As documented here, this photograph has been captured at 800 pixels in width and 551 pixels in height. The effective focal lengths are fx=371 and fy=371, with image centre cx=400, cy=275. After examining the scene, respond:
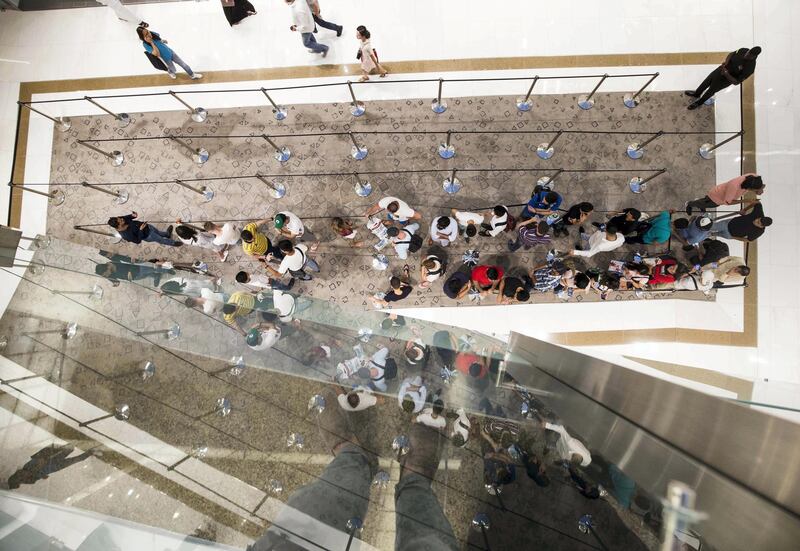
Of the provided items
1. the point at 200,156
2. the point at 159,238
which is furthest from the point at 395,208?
the point at 159,238

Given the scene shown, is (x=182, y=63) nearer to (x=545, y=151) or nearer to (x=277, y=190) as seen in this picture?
(x=277, y=190)

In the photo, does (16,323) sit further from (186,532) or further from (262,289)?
(186,532)

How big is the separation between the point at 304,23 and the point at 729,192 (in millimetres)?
7364

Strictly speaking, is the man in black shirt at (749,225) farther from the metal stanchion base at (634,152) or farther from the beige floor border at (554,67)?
the metal stanchion base at (634,152)

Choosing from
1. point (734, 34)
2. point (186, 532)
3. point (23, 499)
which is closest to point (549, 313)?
point (186, 532)

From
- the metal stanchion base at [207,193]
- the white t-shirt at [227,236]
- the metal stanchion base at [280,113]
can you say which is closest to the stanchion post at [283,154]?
the metal stanchion base at [280,113]

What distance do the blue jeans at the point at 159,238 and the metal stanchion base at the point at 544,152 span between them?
6909 mm

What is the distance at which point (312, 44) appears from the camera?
683cm

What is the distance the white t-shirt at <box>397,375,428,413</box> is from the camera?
3711 millimetres

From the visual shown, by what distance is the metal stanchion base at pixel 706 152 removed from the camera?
21.9 ft

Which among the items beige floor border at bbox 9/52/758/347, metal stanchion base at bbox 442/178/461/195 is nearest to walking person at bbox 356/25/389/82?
beige floor border at bbox 9/52/758/347

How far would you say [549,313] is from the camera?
6.66 m

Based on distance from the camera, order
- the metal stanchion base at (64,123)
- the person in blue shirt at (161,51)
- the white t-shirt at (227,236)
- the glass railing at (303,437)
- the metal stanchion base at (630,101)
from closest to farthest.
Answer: the glass railing at (303,437) → the white t-shirt at (227,236) → the person in blue shirt at (161,51) → the metal stanchion base at (630,101) → the metal stanchion base at (64,123)

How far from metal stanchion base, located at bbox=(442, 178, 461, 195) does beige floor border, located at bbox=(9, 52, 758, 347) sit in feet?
7.34
